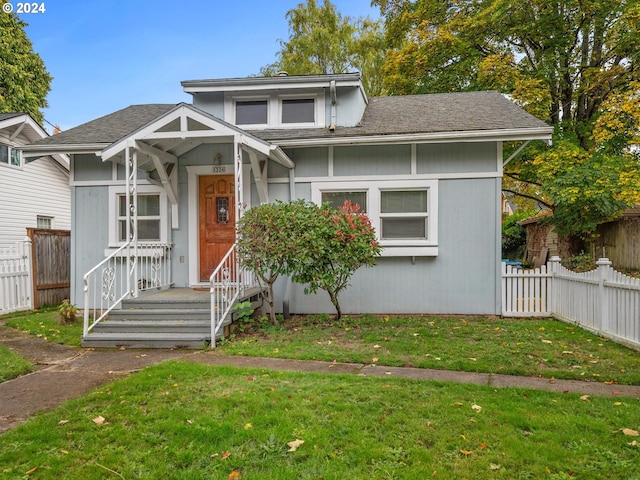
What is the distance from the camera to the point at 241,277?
23.6 feet

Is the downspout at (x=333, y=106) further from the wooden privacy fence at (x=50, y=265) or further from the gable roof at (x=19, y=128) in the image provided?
the gable roof at (x=19, y=128)

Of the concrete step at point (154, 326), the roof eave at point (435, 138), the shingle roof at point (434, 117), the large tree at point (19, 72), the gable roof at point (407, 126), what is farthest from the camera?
the large tree at point (19, 72)

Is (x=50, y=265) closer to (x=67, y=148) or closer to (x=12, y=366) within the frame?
(x=67, y=148)

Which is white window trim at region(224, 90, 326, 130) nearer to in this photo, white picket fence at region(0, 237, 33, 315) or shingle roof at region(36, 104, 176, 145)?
shingle roof at region(36, 104, 176, 145)

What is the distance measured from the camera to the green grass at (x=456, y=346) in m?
4.66

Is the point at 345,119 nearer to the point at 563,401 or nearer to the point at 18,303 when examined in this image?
the point at 563,401

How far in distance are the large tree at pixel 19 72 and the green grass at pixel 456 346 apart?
21823 millimetres

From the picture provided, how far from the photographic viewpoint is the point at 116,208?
27.5ft

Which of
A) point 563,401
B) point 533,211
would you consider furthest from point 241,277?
point 533,211

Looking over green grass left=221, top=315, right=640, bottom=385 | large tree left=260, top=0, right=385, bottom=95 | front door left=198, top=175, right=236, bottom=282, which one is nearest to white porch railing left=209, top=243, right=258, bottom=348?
green grass left=221, top=315, right=640, bottom=385

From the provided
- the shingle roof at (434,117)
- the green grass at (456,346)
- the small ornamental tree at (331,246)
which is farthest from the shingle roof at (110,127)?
the green grass at (456,346)

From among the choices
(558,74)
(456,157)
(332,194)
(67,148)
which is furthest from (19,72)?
(558,74)

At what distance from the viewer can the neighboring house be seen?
1316 centimetres

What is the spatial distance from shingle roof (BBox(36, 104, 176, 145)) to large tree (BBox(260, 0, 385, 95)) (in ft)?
46.1
